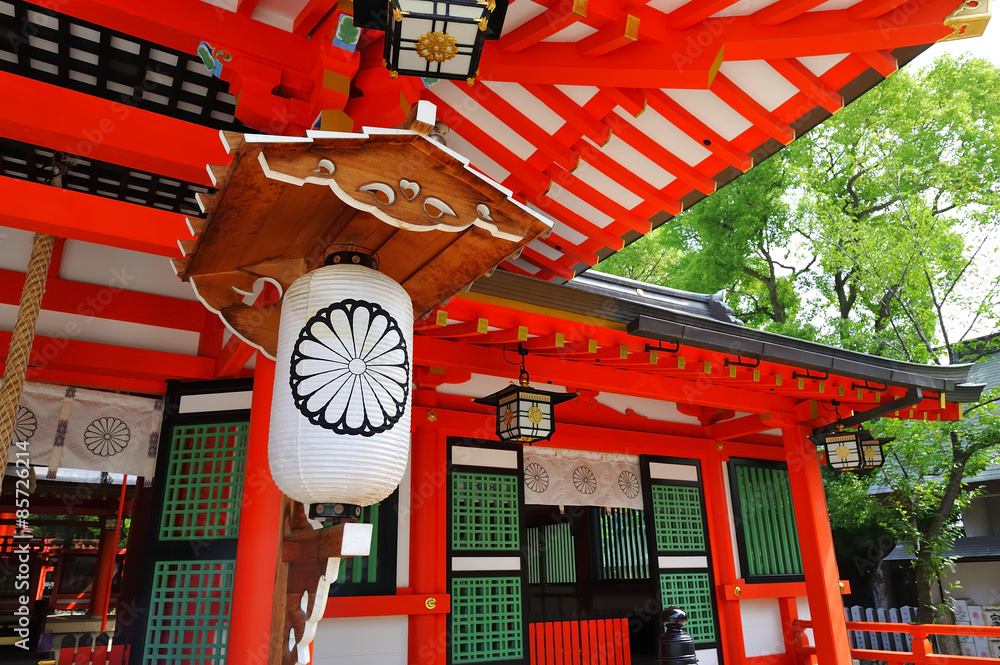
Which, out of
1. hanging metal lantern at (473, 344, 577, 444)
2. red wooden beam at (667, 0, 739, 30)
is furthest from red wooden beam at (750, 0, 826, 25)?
hanging metal lantern at (473, 344, 577, 444)

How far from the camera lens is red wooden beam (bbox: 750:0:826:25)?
3.04 meters

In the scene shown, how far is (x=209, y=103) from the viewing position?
12.1ft

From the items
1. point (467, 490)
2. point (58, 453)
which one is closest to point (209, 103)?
point (58, 453)

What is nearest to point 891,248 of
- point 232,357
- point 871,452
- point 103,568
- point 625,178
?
point 871,452

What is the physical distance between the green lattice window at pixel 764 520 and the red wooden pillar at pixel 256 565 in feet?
19.4

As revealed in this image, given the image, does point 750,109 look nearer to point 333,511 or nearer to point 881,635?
point 333,511

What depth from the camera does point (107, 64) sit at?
3.35m

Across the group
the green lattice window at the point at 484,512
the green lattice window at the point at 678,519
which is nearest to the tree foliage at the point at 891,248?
the green lattice window at the point at 678,519

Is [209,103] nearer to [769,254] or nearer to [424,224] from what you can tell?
[424,224]

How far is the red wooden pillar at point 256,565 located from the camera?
309 centimetres

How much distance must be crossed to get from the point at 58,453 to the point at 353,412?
3.77 meters

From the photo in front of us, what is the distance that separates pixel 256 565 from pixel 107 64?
108 inches

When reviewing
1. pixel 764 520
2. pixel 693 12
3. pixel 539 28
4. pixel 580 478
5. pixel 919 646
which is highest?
pixel 693 12

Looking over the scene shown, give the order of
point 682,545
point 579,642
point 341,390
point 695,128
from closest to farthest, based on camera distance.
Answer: point 341,390
point 695,128
point 579,642
point 682,545
